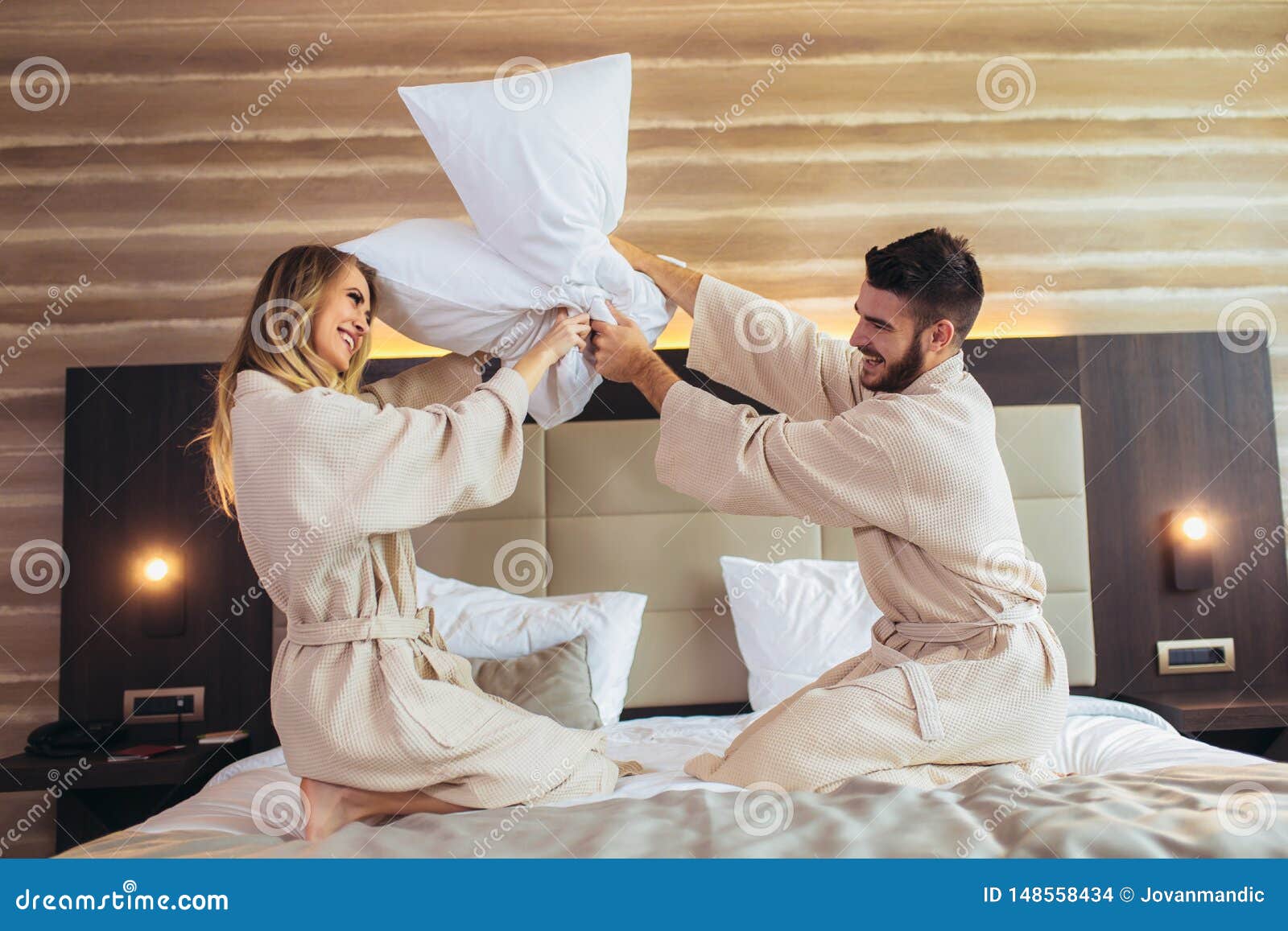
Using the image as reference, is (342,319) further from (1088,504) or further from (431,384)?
(1088,504)

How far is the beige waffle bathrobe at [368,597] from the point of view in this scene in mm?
1610

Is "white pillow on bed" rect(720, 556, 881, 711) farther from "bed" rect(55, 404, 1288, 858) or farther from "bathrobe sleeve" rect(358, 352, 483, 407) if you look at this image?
"bathrobe sleeve" rect(358, 352, 483, 407)

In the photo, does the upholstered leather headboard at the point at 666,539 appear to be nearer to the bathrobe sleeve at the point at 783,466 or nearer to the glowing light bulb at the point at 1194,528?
the glowing light bulb at the point at 1194,528

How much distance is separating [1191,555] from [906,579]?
5.55 feet

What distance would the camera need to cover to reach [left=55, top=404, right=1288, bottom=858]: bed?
1263 millimetres

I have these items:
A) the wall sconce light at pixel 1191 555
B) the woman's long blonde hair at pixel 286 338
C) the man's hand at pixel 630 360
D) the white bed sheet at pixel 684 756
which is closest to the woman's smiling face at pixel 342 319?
the woman's long blonde hair at pixel 286 338

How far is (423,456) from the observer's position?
1681mm

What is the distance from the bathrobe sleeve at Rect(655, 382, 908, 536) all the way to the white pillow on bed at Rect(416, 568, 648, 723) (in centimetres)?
85

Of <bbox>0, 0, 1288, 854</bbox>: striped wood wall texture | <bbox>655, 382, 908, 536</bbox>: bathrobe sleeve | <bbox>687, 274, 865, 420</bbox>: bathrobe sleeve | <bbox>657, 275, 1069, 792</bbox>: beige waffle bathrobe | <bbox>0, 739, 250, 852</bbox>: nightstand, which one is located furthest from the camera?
<bbox>0, 0, 1288, 854</bbox>: striped wood wall texture

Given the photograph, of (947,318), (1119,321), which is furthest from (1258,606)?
(947,318)

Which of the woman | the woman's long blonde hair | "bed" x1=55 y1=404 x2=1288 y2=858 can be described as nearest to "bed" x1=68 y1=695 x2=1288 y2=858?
"bed" x1=55 y1=404 x2=1288 y2=858

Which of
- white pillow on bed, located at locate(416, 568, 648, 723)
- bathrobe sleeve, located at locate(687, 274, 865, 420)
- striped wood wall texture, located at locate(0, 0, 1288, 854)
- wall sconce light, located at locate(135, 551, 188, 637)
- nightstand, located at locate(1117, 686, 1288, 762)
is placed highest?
striped wood wall texture, located at locate(0, 0, 1288, 854)
